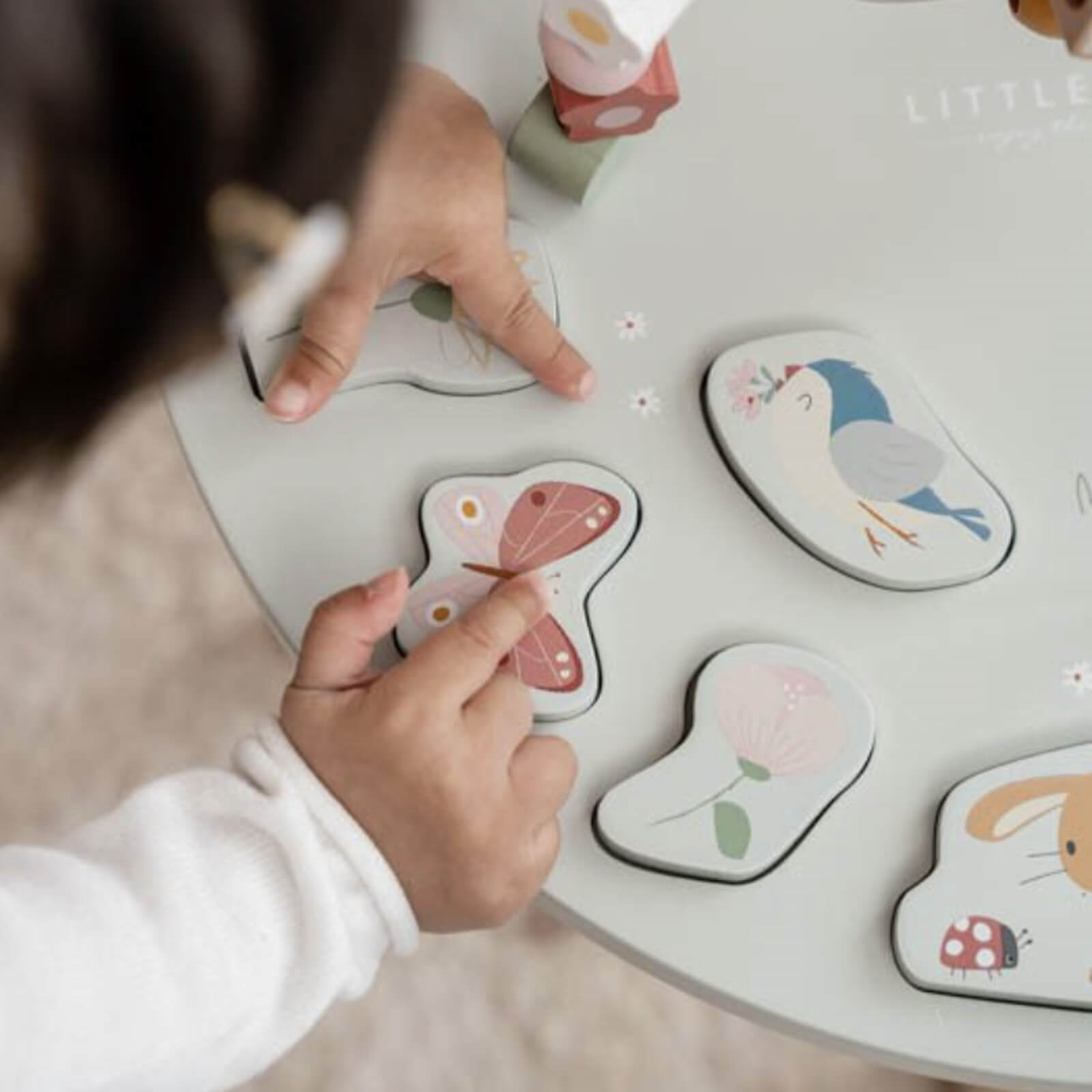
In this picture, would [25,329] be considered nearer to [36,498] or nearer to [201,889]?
[36,498]

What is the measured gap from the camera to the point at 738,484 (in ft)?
1.82

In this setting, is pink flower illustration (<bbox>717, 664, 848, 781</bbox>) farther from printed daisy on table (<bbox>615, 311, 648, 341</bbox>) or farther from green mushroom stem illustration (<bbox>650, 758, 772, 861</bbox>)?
printed daisy on table (<bbox>615, 311, 648, 341</bbox>)

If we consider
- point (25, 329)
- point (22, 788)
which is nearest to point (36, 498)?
point (25, 329)

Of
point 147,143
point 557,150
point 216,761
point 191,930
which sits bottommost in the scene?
point 216,761

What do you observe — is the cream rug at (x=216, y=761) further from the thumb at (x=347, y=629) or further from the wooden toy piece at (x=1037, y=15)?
the wooden toy piece at (x=1037, y=15)

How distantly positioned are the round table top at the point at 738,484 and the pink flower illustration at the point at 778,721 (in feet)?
0.05

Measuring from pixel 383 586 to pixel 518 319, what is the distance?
110 mm

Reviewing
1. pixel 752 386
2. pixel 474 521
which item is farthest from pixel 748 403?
pixel 474 521

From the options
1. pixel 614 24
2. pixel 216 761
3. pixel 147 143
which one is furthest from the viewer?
pixel 216 761

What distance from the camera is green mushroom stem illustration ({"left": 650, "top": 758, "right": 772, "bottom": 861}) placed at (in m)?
Answer: 0.52

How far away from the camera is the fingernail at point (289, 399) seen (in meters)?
0.54

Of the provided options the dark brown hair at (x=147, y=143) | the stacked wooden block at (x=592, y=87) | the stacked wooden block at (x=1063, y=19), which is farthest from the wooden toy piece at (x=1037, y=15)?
the dark brown hair at (x=147, y=143)

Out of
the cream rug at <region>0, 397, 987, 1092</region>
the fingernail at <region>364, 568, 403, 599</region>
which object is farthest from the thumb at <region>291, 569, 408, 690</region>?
the cream rug at <region>0, 397, 987, 1092</region>

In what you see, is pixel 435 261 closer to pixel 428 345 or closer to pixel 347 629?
pixel 428 345
